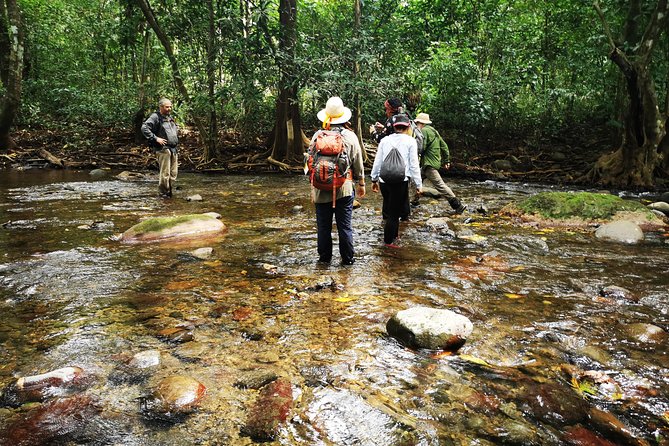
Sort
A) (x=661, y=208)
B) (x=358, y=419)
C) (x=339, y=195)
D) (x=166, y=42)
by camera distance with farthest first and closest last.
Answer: (x=166, y=42) < (x=661, y=208) < (x=339, y=195) < (x=358, y=419)

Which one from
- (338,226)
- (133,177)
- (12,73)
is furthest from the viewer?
(12,73)

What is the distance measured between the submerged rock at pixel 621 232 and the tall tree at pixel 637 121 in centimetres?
639

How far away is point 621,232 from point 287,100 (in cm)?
1117

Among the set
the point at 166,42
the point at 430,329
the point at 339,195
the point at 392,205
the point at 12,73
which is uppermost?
the point at 166,42

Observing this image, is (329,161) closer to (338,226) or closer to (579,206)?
(338,226)

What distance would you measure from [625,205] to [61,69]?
23617mm

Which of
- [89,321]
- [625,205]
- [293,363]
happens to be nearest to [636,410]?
[293,363]

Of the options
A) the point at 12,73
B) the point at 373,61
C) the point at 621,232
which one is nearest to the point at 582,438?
the point at 621,232

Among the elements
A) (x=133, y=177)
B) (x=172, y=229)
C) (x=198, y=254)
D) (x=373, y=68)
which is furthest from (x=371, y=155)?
(x=198, y=254)

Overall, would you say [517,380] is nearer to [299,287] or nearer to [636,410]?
[636,410]

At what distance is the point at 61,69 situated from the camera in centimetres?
2228

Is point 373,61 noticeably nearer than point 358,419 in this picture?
No

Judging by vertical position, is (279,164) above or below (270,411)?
above

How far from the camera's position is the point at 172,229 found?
7.66 metres
